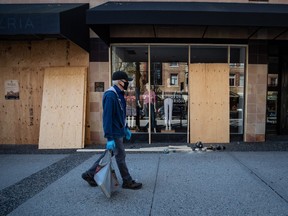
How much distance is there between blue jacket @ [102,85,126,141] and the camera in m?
4.15

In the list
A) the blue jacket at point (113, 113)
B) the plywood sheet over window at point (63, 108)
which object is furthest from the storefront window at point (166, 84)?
the blue jacket at point (113, 113)

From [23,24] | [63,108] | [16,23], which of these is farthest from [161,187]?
[16,23]

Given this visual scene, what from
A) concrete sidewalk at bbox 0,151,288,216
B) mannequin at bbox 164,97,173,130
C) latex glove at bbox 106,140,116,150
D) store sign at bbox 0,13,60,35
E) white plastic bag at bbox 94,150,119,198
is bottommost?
concrete sidewalk at bbox 0,151,288,216

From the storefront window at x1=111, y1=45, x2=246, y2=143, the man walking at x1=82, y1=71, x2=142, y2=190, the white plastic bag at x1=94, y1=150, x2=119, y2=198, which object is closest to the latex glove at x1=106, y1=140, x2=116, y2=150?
the man walking at x1=82, y1=71, x2=142, y2=190

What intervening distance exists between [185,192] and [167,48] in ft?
17.9

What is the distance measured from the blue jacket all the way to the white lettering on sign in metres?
3.72

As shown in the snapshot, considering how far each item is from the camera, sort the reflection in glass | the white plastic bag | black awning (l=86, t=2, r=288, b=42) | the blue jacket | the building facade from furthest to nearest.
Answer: the reflection in glass, the building facade, black awning (l=86, t=2, r=288, b=42), the blue jacket, the white plastic bag

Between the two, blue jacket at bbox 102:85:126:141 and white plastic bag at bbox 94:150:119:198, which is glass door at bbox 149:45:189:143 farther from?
white plastic bag at bbox 94:150:119:198

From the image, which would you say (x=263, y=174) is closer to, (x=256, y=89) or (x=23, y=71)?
(x=256, y=89)

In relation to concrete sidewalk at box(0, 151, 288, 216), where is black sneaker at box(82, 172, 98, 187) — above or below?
above

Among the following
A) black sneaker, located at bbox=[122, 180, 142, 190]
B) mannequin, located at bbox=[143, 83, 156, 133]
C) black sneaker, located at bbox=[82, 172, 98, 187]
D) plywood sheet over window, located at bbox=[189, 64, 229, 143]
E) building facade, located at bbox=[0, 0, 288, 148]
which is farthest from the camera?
mannequin, located at bbox=[143, 83, 156, 133]

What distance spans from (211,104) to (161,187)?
4.63 meters

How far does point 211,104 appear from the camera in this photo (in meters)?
8.52

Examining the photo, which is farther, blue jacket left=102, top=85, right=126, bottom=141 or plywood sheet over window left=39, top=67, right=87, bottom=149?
plywood sheet over window left=39, top=67, right=87, bottom=149
